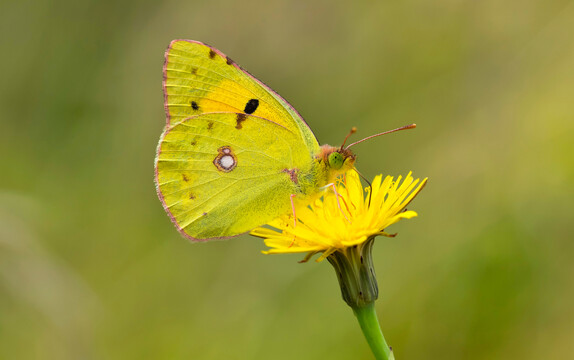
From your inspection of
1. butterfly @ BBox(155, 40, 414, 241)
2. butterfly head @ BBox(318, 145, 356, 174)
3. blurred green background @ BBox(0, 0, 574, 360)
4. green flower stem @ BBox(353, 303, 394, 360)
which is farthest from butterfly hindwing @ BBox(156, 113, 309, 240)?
blurred green background @ BBox(0, 0, 574, 360)


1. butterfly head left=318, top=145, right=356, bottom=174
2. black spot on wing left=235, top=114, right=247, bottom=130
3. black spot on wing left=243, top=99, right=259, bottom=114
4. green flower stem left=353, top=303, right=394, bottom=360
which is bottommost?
green flower stem left=353, top=303, right=394, bottom=360

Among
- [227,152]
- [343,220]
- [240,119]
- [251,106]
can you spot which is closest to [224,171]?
[227,152]

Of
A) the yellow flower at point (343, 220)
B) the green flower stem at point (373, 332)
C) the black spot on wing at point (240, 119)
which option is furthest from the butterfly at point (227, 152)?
the green flower stem at point (373, 332)

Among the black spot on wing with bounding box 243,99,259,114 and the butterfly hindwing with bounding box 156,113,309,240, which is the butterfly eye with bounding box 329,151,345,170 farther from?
the black spot on wing with bounding box 243,99,259,114

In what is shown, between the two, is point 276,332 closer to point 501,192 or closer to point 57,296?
point 57,296

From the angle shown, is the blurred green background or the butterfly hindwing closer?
the butterfly hindwing

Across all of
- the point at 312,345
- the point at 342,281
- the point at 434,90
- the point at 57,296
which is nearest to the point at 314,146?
the point at 342,281

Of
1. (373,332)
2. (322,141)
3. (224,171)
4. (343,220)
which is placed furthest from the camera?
(322,141)

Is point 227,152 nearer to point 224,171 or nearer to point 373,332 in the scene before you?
point 224,171
